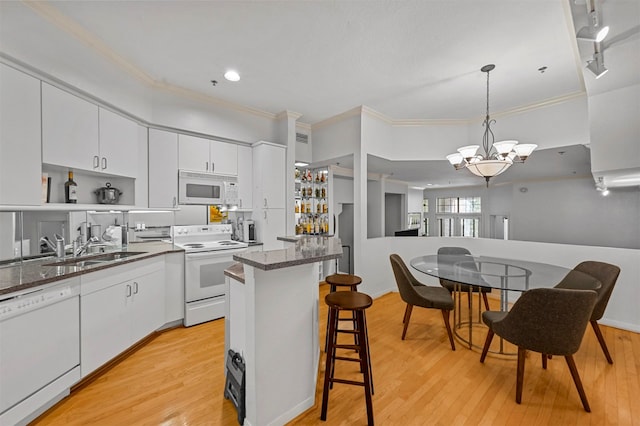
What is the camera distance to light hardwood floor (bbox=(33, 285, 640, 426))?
A: 1.72 metres

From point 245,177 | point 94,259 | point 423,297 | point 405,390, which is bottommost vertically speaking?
point 405,390

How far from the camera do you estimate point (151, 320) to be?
268cm

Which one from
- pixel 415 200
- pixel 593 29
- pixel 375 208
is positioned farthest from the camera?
pixel 415 200

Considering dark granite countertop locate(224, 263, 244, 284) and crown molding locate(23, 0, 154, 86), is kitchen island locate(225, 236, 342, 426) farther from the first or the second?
crown molding locate(23, 0, 154, 86)

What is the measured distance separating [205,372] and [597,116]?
12.0 feet

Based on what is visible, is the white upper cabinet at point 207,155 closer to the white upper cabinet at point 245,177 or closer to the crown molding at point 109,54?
the white upper cabinet at point 245,177

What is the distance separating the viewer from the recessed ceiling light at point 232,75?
285cm

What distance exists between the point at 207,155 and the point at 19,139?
1.80m

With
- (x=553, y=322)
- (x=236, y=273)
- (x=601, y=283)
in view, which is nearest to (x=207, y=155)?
(x=236, y=273)

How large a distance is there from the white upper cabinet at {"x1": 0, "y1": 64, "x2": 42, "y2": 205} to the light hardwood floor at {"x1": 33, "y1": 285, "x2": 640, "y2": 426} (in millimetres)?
1534

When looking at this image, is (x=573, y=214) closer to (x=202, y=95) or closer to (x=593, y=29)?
(x=593, y=29)

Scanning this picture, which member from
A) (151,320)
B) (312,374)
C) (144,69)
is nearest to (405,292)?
(312,374)

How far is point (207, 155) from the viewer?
3.54 m

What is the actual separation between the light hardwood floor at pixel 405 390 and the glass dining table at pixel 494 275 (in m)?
0.49
